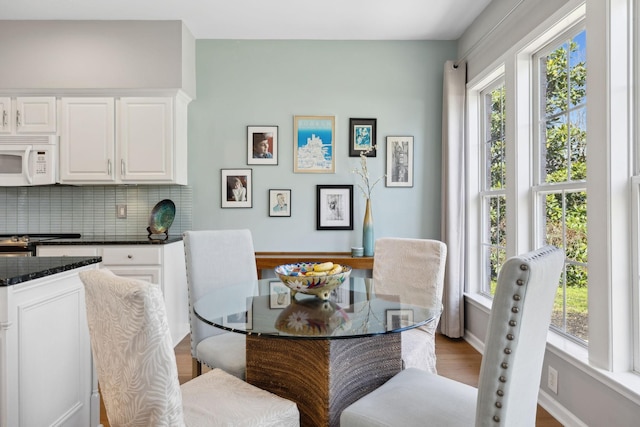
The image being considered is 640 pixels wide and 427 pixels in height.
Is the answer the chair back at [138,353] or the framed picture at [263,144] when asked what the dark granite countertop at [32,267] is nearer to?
Result: the chair back at [138,353]

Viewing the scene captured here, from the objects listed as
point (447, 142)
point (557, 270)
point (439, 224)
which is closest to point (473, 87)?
point (447, 142)

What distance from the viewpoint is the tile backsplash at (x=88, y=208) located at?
378cm

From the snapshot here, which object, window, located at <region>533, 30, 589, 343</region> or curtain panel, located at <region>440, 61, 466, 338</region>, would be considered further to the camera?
curtain panel, located at <region>440, 61, 466, 338</region>

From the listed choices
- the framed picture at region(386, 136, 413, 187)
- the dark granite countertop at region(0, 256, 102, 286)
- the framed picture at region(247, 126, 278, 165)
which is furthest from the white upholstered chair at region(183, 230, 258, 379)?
the framed picture at region(386, 136, 413, 187)

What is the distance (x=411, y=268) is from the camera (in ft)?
7.59

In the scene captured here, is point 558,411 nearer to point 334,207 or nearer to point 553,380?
point 553,380

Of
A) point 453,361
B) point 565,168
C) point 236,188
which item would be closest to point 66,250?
point 236,188

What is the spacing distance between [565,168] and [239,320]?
1.99 meters

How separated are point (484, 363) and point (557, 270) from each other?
0.36 m

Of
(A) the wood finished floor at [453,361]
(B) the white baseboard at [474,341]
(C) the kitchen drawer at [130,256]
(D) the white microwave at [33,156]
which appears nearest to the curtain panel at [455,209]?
(B) the white baseboard at [474,341]

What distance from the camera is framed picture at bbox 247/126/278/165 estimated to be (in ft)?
12.4

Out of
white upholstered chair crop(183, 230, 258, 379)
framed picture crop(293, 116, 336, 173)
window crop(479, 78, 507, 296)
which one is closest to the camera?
white upholstered chair crop(183, 230, 258, 379)

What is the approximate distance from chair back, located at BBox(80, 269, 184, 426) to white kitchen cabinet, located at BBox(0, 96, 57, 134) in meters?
3.01

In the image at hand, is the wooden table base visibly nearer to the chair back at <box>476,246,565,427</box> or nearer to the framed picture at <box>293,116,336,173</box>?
the chair back at <box>476,246,565,427</box>
